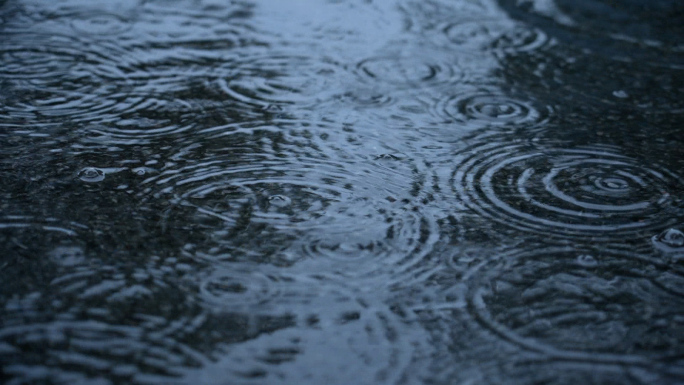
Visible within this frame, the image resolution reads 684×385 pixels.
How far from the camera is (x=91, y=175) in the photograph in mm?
2672

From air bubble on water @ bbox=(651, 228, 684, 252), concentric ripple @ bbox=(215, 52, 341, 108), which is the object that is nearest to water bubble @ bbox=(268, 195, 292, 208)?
concentric ripple @ bbox=(215, 52, 341, 108)

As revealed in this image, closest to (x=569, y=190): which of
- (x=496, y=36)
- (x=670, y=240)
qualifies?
(x=670, y=240)

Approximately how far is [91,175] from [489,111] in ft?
5.83

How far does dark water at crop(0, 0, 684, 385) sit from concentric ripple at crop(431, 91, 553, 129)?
0.01 meters

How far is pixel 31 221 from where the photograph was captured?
7.73 ft

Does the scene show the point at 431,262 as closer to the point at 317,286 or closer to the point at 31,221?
the point at 317,286

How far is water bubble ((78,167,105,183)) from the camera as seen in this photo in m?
2.64

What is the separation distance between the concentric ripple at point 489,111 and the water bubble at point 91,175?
150cm

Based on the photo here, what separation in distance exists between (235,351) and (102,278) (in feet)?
1.66

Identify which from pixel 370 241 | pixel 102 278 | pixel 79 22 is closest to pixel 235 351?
pixel 102 278

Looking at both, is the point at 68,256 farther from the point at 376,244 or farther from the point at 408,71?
the point at 408,71

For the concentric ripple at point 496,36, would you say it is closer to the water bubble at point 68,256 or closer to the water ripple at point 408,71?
Result: the water ripple at point 408,71

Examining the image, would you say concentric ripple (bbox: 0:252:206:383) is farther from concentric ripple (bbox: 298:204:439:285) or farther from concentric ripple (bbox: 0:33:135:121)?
concentric ripple (bbox: 0:33:135:121)

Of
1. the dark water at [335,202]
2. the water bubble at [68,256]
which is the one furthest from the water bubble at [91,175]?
the water bubble at [68,256]
